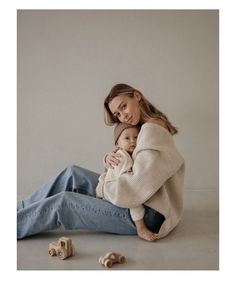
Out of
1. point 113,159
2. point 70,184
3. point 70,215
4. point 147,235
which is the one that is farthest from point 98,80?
→ point 147,235

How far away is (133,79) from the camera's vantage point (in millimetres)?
2389

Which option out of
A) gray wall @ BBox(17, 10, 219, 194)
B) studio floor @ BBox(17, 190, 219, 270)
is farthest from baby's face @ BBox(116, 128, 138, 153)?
gray wall @ BBox(17, 10, 219, 194)

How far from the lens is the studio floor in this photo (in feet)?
4.63

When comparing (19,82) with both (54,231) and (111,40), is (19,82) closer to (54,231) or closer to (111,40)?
(111,40)

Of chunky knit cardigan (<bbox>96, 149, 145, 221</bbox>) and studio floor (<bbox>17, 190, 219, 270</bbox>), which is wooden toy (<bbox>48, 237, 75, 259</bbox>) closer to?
studio floor (<bbox>17, 190, 219, 270</bbox>)

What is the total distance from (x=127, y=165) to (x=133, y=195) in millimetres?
121

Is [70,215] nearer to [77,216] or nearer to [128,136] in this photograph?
[77,216]

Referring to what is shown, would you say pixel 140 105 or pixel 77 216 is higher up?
pixel 140 105

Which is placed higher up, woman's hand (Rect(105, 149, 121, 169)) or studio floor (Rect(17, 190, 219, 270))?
woman's hand (Rect(105, 149, 121, 169))

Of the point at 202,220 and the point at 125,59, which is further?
the point at 125,59

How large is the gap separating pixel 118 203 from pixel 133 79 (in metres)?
1.01

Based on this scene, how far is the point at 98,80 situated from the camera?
7.90ft

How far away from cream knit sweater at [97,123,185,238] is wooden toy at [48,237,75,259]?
0.79 ft

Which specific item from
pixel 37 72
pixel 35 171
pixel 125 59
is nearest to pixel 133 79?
pixel 125 59
